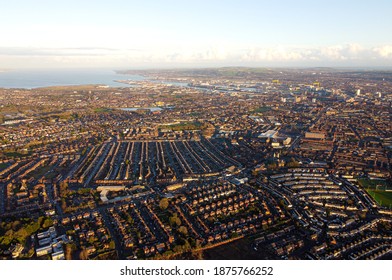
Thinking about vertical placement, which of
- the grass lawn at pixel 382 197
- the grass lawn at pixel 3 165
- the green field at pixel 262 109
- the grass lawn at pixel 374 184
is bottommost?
the grass lawn at pixel 3 165

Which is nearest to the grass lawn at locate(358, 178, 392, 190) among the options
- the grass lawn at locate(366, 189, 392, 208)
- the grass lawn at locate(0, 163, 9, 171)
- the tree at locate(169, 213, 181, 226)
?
the grass lawn at locate(366, 189, 392, 208)

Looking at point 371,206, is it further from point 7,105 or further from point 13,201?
point 7,105

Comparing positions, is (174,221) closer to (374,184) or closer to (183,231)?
(183,231)

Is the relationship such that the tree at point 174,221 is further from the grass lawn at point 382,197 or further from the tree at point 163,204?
the grass lawn at point 382,197

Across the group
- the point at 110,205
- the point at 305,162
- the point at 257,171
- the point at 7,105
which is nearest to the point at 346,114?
the point at 305,162

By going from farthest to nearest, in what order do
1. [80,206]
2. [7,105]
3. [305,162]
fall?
[7,105]
[305,162]
[80,206]

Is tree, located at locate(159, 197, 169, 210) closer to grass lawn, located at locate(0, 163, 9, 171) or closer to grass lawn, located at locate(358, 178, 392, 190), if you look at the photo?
grass lawn, located at locate(358, 178, 392, 190)

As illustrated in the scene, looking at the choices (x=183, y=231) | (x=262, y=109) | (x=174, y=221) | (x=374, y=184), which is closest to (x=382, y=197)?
(x=374, y=184)

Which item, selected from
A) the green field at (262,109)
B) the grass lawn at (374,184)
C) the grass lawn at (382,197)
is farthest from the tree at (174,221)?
the green field at (262,109)
